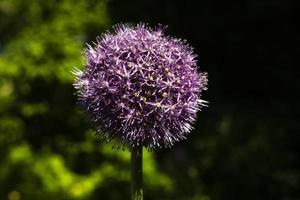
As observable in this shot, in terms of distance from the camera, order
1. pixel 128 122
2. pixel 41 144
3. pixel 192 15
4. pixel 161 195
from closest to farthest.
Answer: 1. pixel 128 122
2. pixel 161 195
3. pixel 41 144
4. pixel 192 15

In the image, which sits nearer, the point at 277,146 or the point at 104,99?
the point at 104,99

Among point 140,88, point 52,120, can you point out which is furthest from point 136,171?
point 52,120

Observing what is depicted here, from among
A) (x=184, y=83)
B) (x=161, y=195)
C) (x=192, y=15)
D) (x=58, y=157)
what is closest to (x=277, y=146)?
(x=161, y=195)

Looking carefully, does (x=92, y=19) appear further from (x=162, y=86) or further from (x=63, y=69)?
(x=162, y=86)

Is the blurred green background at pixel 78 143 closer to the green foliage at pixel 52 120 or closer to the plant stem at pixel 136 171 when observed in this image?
the green foliage at pixel 52 120

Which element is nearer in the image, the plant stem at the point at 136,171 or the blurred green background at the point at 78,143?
the plant stem at the point at 136,171

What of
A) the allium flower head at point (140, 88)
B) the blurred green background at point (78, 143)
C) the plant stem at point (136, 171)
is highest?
the blurred green background at point (78, 143)

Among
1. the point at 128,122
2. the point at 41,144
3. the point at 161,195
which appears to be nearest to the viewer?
the point at 128,122

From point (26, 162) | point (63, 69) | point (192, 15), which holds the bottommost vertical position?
point (26, 162)

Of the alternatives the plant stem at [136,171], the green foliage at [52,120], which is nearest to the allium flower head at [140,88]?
the plant stem at [136,171]
